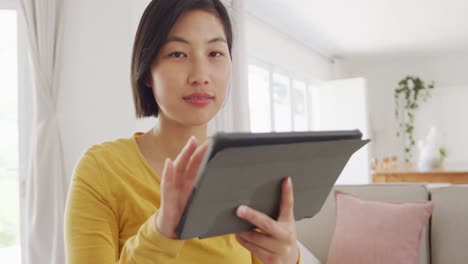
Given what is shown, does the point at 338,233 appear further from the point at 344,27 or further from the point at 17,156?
the point at 344,27

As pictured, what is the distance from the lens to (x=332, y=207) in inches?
98.5

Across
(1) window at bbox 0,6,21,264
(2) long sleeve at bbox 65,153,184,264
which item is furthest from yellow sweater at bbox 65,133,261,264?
(1) window at bbox 0,6,21,264

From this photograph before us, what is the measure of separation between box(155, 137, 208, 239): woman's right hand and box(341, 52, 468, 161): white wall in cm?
758

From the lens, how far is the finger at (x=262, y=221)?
25.3 inches

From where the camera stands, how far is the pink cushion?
2.15 meters

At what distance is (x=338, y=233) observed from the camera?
7.57ft

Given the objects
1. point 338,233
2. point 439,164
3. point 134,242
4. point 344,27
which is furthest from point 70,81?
point 344,27

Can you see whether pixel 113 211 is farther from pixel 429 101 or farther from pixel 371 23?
pixel 429 101

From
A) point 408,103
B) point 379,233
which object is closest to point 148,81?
point 379,233

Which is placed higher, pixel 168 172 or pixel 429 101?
pixel 429 101

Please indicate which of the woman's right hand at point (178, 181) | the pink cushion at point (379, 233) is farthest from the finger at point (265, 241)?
the pink cushion at point (379, 233)

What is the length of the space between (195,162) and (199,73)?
271 mm

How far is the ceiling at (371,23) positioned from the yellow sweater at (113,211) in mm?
3991

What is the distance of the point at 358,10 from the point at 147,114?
4.44m
